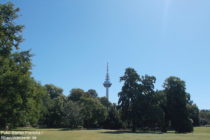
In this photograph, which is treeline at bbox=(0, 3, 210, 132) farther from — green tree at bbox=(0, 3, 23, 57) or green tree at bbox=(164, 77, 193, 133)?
green tree at bbox=(0, 3, 23, 57)

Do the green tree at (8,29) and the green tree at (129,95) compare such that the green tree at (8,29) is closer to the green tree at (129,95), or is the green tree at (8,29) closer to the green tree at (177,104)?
the green tree at (129,95)

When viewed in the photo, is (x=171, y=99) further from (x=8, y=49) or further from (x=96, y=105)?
(x=8, y=49)

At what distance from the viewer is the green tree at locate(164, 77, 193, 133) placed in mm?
56344

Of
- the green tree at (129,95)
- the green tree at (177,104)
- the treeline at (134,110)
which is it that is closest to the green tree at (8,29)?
the treeline at (134,110)

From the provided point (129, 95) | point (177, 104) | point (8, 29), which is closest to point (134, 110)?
point (129, 95)

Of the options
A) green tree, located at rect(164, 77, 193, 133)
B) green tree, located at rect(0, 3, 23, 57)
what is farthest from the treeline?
green tree, located at rect(0, 3, 23, 57)

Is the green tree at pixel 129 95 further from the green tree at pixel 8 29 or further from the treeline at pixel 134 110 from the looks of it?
the green tree at pixel 8 29

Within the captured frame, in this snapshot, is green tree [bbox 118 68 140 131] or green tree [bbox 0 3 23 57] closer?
green tree [bbox 0 3 23 57]

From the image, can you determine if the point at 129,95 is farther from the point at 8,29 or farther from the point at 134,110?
the point at 8,29

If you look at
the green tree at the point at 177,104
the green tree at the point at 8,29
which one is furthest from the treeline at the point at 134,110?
the green tree at the point at 8,29

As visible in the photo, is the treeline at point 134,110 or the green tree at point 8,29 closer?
the green tree at point 8,29

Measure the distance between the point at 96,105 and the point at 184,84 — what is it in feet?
83.3

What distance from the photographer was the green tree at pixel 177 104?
56344mm

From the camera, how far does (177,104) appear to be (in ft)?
192
